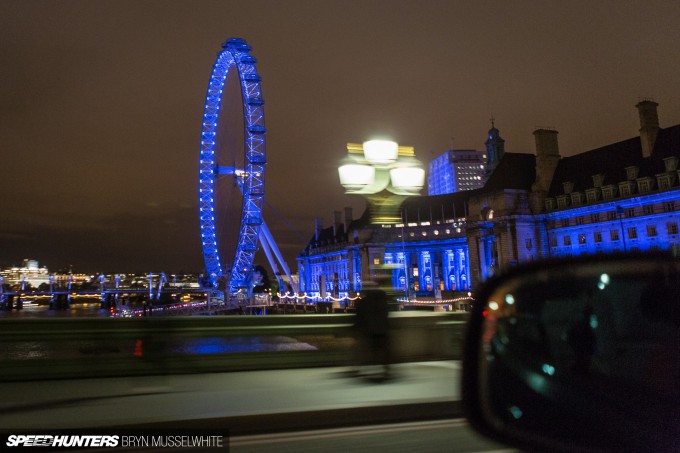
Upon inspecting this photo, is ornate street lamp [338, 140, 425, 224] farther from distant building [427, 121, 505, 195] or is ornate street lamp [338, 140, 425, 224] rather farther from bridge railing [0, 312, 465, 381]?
distant building [427, 121, 505, 195]

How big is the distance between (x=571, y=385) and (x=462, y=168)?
633 ft

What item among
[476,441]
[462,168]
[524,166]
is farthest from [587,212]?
[462,168]

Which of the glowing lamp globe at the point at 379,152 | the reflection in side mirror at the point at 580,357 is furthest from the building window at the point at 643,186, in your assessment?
the reflection in side mirror at the point at 580,357

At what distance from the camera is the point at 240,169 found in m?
52.5

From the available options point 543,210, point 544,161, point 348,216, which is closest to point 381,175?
point 543,210

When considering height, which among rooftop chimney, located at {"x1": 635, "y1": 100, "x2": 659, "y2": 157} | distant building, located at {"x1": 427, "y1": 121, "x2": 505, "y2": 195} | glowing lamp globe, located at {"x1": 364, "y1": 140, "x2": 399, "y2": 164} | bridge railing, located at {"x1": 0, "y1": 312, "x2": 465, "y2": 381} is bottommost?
bridge railing, located at {"x1": 0, "y1": 312, "x2": 465, "y2": 381}

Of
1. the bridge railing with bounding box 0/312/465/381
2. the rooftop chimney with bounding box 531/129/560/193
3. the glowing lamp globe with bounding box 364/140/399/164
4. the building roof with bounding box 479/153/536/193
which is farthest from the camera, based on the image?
the building roof with bounding box 479/153/536/193

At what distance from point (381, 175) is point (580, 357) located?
27.6ft

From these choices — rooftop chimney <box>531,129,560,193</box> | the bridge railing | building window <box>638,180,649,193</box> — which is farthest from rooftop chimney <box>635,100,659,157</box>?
the bridge railing

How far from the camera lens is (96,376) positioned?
9.84m

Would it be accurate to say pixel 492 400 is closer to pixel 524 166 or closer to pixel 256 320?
pixel 256 320

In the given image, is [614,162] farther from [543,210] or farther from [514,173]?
[514,173]

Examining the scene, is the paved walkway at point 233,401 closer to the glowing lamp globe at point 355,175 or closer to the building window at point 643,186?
the glowing lamp globe at point 355,175

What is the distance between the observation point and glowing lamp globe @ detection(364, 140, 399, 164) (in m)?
10.5
